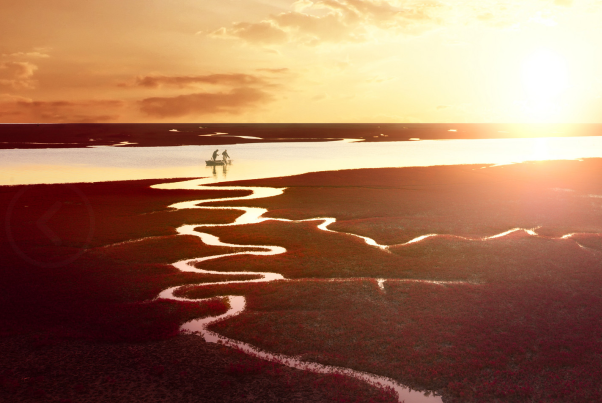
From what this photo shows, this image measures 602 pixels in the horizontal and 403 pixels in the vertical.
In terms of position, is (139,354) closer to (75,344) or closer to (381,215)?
(75,344)


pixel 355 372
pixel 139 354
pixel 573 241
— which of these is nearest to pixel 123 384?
pixel 139 354

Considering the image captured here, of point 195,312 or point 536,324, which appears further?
point 195,312

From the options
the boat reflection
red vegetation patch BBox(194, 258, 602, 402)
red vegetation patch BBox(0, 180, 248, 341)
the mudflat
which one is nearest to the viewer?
red vegetation patch BBox(194, 258, 602, 402)

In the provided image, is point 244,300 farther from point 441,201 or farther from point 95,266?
point 441,201

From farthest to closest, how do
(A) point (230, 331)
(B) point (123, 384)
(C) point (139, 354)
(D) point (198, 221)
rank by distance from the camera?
(D) point (198, 221) → (A) point (230, 331) → (C) point (139, 354) → (B) point (123, 384)

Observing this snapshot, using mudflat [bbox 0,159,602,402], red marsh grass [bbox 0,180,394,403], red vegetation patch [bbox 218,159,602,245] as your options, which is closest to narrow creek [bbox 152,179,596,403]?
mudflat [bbox 0,159,602,402]

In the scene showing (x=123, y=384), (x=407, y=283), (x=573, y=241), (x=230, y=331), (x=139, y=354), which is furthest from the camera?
(x=573, y=241)

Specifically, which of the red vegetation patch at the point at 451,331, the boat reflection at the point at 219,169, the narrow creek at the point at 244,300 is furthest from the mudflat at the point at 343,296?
the boat reflection at the point at 219,169

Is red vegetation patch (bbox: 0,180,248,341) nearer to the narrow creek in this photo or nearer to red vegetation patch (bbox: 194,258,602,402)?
the narrow creek

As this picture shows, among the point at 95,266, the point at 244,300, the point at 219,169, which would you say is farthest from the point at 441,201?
the point at 219,169

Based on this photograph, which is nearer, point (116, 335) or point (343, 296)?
point (116, 335)

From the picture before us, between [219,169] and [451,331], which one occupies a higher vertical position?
[219,169]
